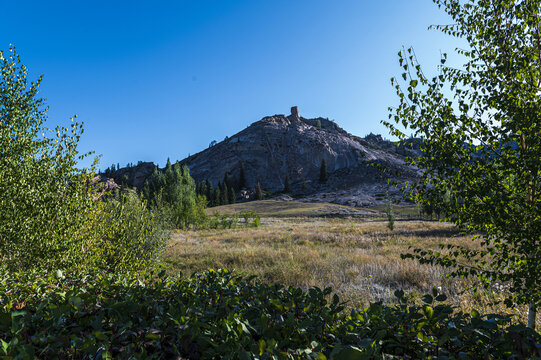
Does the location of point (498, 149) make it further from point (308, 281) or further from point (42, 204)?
point (42, 204)

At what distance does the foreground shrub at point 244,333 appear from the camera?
1517 millimetres

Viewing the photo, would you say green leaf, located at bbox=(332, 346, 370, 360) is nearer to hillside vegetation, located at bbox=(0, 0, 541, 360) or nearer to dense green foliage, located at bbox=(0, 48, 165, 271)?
hillside vegetation, located at bbox=(0, 0, 541, 360)

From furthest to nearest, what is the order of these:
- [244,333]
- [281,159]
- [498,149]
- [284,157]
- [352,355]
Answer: [284,157]
[281,159]
[498,149]
[244,333]
[352,355]

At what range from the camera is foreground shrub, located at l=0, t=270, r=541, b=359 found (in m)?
1.52

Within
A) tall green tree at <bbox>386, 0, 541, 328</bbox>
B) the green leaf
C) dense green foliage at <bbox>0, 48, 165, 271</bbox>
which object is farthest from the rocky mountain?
the green leaf

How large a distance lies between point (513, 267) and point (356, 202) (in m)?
80.4

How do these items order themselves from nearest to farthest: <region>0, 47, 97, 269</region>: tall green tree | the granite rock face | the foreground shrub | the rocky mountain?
1. the foreground shrub
2. <region>0, 47, 97, 269</region>: tall green tree
3. the rocky mountain
4. the granite rock face

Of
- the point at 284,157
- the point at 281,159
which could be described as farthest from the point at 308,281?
the point at 284,157

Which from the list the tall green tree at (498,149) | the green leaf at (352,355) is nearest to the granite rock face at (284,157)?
the tall green tree at (498,149)

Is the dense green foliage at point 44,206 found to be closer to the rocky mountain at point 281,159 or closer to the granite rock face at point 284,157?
the rocky mountain at point 281,159

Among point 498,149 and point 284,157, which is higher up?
point 284,157

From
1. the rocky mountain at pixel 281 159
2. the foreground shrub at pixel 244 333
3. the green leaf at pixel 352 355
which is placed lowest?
the foreground shrub at pixel 244 333

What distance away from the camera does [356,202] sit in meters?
79.8

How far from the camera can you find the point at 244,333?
175 centimetres
